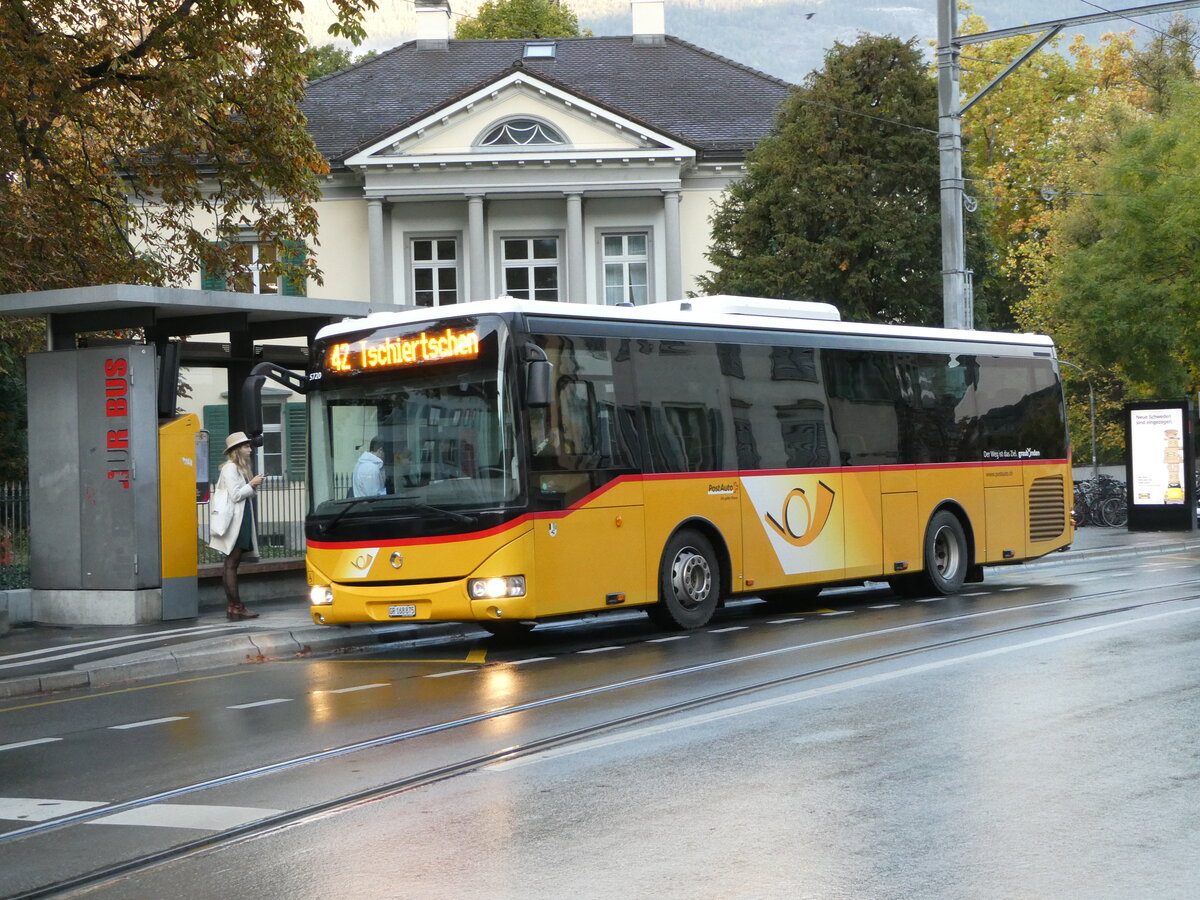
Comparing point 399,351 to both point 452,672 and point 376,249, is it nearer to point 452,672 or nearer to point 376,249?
point 452,672

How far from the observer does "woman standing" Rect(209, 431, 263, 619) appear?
16.4m

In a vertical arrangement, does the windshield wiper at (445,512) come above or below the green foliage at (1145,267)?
below

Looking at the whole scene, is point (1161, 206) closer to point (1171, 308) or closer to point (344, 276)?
point (1171, 308)

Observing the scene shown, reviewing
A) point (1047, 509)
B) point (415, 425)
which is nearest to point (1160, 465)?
point (1047, 509)

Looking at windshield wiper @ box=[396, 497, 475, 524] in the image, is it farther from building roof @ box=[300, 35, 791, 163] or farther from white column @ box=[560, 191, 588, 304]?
building roof @ box=[300, 35, 791, 163]

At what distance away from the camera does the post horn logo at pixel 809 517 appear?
16.0m

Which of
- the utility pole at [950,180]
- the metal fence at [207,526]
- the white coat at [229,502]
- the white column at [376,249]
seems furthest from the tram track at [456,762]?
the white column at [376,249]

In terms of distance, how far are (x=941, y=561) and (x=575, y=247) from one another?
21.2 m

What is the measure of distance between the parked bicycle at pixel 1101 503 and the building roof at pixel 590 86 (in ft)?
37.6

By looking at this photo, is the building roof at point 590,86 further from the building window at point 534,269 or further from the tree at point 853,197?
the tree at point 853,197

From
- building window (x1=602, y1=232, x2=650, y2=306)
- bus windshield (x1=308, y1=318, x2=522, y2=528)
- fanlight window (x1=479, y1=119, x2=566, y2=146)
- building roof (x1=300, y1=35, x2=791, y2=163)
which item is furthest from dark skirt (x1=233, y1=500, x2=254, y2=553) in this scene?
building window (x1=602, y1=232, x2=650, y2=306)

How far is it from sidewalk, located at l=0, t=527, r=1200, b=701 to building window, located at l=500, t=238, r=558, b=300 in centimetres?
2265

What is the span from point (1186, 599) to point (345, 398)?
334 inches

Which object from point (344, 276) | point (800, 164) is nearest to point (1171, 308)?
point (800, 164)
